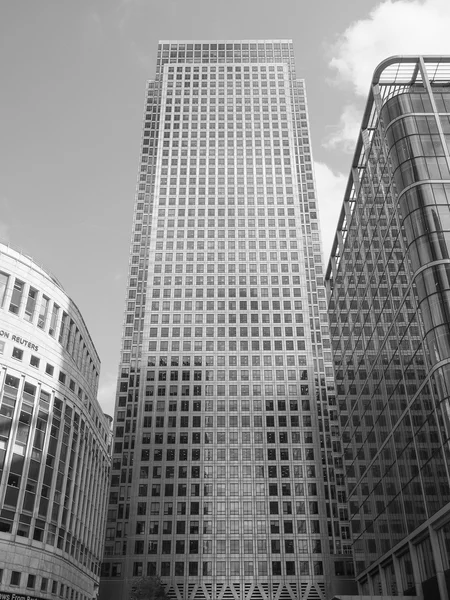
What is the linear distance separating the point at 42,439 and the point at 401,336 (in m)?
41.8

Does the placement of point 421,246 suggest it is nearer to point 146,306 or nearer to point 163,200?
point 146,306

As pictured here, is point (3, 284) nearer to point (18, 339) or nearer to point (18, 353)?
point (18, 339)

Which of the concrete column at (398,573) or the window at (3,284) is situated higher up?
the window at (3,284)

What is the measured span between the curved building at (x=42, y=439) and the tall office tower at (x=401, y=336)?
121 feet

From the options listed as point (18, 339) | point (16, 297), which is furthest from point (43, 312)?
point (18, 339)

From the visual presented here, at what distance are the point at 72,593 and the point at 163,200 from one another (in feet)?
318

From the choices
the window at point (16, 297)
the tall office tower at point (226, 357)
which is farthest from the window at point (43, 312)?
the tall office tower at point (226, 357)

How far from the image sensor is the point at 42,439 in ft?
232

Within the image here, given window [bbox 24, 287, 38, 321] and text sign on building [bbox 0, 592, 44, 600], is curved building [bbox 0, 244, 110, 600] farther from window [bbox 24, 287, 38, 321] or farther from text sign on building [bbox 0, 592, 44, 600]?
text sign on building [bbox 0, 592, 44, 600]

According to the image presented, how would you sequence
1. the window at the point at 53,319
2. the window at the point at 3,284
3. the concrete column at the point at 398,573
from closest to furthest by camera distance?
the concrete column at the point at 398,573 < the window at the point at 3,284 < the window at the point at 53,319

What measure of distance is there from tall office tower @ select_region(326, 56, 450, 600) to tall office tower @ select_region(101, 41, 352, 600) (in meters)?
34.7

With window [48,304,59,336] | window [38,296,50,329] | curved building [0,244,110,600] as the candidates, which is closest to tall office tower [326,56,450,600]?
curved building [0,244,110,600]

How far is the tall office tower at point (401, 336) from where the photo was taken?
56.2 metres

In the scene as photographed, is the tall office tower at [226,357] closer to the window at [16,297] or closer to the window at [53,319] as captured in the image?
the window at [53,319]
